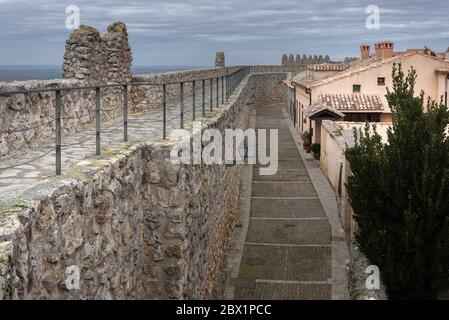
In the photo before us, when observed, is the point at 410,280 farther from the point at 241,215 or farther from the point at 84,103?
the point at 241,215

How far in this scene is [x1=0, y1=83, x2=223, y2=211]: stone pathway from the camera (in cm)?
468

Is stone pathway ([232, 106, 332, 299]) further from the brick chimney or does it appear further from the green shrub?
the brick chimney

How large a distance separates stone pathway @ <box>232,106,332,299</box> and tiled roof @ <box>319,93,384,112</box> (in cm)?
408

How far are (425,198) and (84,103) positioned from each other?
216 inches

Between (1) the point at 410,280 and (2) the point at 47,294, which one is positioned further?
(1) the point at 410,280

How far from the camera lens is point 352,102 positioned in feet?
79.7

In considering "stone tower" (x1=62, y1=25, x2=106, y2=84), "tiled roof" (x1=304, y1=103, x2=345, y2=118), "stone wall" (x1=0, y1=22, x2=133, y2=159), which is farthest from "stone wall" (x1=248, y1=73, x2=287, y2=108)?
"stone tower" (x1=62, y1=25, x2=106, y2=84)

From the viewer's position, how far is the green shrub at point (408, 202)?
794 centimetres

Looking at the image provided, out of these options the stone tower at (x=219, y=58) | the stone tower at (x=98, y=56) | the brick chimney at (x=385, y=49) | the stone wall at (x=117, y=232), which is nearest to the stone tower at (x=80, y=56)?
the stone tower at (x=98, y=56)

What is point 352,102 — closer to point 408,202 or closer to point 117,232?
point 408,202

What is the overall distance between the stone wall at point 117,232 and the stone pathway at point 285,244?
6.19 ft

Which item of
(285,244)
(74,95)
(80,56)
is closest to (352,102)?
(285,244)
